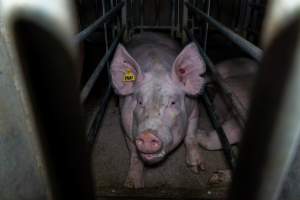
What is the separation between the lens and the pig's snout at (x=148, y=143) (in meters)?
1.82

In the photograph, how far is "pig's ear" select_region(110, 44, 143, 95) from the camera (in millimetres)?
2217

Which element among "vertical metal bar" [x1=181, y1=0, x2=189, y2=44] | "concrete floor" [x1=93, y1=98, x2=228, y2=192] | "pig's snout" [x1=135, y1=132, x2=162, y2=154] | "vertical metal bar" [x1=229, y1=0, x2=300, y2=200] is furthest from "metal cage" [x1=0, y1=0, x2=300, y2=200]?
"vertical metal bar" [x1=181, y1=0, x2=189, y2=44]

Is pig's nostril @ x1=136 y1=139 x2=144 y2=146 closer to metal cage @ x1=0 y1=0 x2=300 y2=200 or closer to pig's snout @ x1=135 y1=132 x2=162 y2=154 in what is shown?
pig's snout @ x1=135 y1=132 x2=162 y2=154

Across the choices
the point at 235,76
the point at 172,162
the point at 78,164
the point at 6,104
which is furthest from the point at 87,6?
the point at 78,164

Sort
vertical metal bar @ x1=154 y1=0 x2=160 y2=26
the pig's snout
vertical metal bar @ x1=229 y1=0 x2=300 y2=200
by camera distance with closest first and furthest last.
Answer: vertical metal bar @ x1=229 y1=0 x2=300 y2=200 < the pig's snout < vertical metal bar @ x1=154 y1=0 x2=160 y2=26

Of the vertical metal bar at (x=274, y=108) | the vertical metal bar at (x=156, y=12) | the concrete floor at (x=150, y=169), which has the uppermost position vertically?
the vertical metal bar at (x=274, y=108)

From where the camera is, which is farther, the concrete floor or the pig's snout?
the concrete floor

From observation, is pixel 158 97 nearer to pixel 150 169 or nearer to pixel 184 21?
pixel 150 169

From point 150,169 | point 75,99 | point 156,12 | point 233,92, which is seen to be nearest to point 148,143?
point 150,169

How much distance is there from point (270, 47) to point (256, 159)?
0.14 m

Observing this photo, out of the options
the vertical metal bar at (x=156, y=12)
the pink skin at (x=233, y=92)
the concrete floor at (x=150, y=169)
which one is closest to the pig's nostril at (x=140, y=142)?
the concrete floor at (x=150, y=169)

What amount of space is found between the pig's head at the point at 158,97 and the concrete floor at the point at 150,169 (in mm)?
315

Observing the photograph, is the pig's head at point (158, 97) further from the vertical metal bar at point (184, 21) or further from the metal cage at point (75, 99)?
the vertical metal bar at point (184, 21)

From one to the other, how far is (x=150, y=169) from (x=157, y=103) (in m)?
0.64
